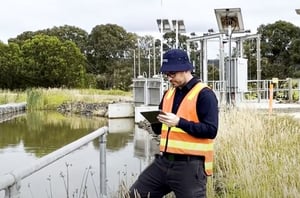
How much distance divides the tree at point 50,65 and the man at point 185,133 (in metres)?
49.1

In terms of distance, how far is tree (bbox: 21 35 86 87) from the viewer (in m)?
52.7

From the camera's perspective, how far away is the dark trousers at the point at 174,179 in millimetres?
3975

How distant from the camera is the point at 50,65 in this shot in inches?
2074

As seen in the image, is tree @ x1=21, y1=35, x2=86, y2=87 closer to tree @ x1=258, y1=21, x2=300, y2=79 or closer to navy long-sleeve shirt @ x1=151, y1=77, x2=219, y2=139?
tree @ x1=258, y1=21, x2=300, y2=79

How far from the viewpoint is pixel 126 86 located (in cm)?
6009

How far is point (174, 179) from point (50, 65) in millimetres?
49805

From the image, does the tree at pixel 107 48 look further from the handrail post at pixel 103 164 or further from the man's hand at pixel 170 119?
the man's hand at pixel 170 119

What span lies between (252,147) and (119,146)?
11.5 meters

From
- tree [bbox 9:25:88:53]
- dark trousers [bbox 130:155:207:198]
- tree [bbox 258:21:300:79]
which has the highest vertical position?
tree [bbox 9:25:88:53]

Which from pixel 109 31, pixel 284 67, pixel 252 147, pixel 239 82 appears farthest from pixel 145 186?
pixel 109 31

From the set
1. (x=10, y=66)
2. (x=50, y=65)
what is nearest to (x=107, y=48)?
(x=50, y=65)

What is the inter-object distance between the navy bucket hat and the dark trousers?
0.69 m

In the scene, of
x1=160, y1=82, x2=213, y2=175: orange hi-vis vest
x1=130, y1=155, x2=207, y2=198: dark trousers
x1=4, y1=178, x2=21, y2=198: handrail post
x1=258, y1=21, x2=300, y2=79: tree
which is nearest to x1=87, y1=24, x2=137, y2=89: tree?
x1=258, y1=21, x2=300, y2=79: tree

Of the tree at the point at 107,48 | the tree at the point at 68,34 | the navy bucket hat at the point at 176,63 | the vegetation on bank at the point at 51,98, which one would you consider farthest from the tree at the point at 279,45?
the navy bucket hat at the point at 176,63
